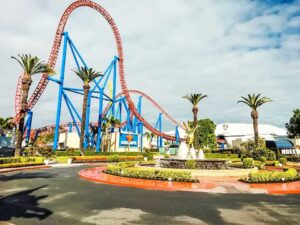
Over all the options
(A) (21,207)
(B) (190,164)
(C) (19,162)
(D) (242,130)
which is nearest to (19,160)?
(C) (19,162)

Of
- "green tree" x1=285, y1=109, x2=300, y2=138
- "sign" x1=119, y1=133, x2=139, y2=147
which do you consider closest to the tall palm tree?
"sign" x1=119, y1=133, x2=139, y2=147

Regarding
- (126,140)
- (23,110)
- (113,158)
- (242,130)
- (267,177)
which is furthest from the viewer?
(242,130)

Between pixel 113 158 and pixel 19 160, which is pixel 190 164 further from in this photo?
pixel 113 158

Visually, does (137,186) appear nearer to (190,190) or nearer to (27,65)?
(190,190)

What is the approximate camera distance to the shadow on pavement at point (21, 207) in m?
7.22

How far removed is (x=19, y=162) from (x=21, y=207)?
800 inches

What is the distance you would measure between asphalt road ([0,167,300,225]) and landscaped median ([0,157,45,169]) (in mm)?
13044

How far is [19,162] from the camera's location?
25.8m

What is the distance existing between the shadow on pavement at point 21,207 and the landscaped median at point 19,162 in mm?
14524

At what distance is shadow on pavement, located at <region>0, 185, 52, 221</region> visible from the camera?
722cm

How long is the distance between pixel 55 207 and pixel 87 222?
2269mm

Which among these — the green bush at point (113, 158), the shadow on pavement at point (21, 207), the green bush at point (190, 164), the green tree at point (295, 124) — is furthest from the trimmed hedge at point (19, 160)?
the green tree at point (295, 124)

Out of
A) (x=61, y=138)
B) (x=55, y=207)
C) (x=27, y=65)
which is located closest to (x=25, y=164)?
(x=27, y=65)

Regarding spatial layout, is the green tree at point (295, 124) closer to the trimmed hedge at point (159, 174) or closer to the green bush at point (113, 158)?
the green bush at point (113, 158)
